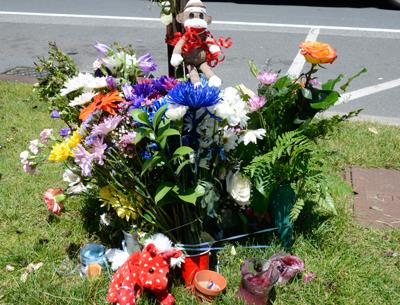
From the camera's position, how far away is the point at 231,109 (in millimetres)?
2135

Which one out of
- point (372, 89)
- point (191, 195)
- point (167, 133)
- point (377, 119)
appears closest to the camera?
point (167, 133)

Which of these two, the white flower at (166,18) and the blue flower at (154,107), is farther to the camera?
the white flower at (166,18)

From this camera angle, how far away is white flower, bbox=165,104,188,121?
2002 millimetres

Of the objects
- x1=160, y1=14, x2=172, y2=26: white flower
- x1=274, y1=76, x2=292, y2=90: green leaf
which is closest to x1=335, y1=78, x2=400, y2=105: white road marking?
x1=274, y1=76, x2=292, y2=90: green leaf

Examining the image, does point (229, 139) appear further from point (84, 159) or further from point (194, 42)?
point (84, 159)

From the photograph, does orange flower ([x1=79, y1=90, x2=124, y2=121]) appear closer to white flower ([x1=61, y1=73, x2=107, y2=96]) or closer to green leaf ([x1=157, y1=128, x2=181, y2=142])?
white flower ([x1=61, y1=73, x2=107, y2=96])

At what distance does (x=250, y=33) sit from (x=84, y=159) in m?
6.68

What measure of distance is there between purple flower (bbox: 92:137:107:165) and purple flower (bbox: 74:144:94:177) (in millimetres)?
22

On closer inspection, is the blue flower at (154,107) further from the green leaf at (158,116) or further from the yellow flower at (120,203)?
the yellow flower at (120,203)

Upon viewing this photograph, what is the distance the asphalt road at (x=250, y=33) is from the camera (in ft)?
19.4

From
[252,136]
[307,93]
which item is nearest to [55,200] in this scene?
[252,136]

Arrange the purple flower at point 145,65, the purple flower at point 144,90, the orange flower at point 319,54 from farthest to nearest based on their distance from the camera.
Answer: the purple flower at point 145,65 → the purple flower at point 144,90 → the orange flower at point 319,54

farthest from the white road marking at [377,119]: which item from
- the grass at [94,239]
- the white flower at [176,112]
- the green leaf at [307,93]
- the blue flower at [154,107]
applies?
the white flower at [176,112]

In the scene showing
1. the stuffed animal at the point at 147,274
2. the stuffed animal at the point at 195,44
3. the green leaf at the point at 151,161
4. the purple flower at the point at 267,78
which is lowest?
the stuffed animal at the point at 147,274
